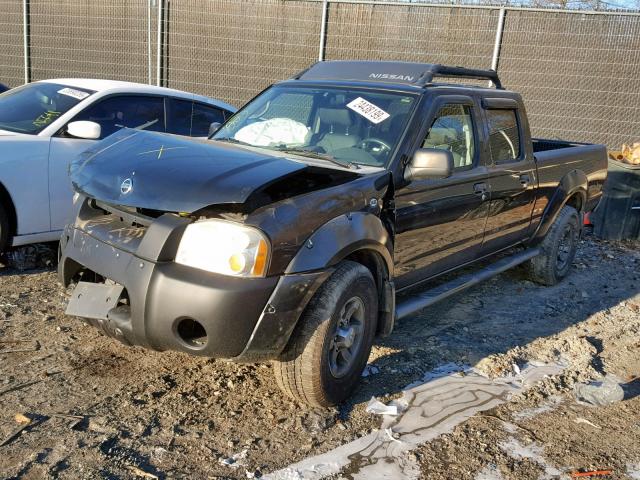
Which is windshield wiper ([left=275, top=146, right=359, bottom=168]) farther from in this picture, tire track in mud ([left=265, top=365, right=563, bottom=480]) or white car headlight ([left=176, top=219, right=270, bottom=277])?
tire track in mud ([left=265, top=365, right=563, bottom=480])

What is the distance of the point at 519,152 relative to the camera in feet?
18.0

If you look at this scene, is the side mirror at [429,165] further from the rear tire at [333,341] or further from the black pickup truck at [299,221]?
the rear tire at [333,341]

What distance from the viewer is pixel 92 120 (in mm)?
5758

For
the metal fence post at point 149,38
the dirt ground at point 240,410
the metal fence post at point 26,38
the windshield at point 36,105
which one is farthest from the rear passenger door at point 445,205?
the metal fence post at point 26,38

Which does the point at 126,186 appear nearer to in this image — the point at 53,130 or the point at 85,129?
the point at 85,129

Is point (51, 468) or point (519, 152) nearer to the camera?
point (51, 468)

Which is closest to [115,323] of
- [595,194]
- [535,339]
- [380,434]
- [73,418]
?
[73,418]

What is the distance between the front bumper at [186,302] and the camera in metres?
2.94

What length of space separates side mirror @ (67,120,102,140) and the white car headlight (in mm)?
2715

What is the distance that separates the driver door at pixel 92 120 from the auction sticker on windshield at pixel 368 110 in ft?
7.74

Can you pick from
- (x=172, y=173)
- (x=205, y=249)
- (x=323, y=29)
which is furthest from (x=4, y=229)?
(x=323, y=29)

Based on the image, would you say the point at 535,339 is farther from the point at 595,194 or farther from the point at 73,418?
the point at 73,418

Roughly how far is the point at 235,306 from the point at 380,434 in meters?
1.14

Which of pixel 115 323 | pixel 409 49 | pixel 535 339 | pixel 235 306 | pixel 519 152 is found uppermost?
pixel 409 49
